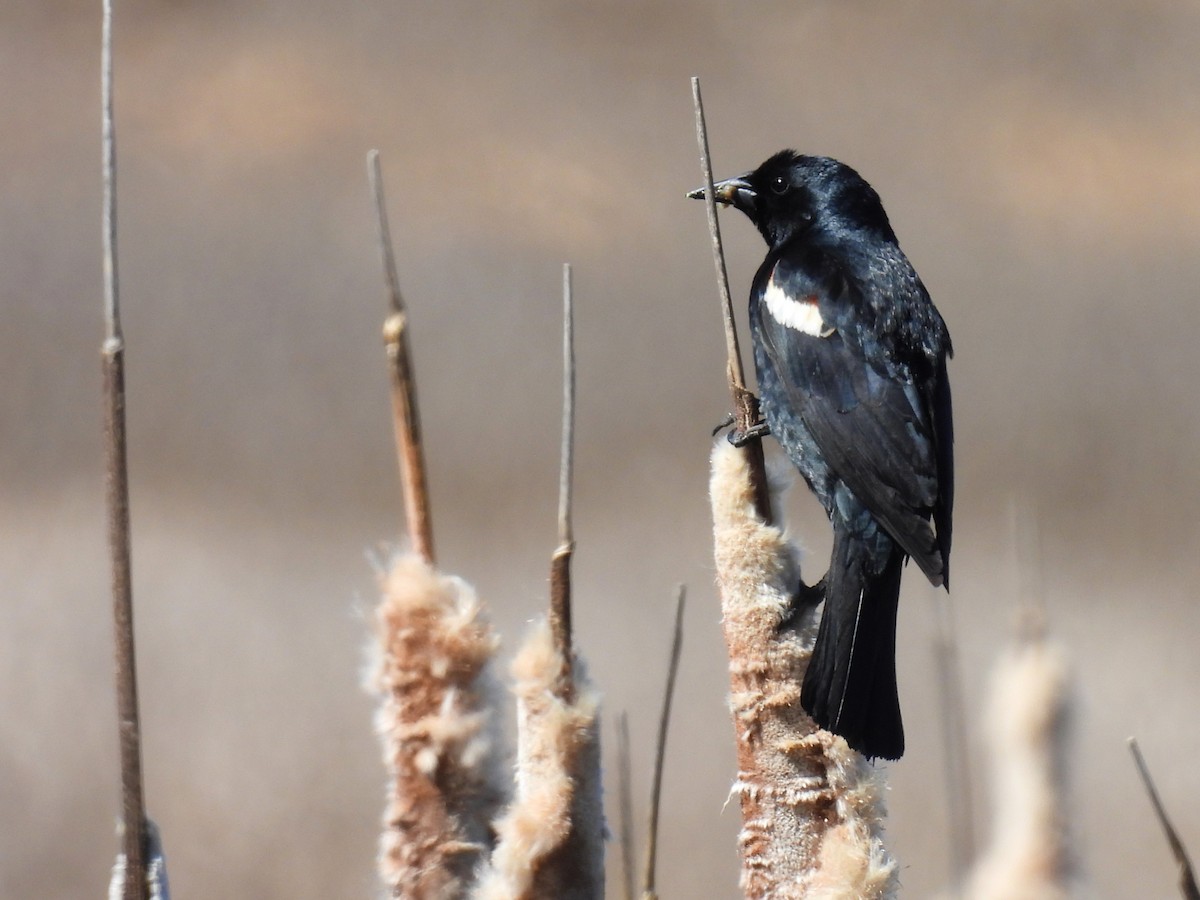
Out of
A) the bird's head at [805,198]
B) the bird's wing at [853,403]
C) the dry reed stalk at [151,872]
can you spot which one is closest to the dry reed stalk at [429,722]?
the dry reed stalk at [151,872]

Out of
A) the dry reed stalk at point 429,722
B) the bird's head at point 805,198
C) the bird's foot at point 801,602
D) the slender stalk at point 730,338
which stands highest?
the bird's head at point 805,198

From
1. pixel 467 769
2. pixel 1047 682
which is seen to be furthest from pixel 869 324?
pixel 467 769

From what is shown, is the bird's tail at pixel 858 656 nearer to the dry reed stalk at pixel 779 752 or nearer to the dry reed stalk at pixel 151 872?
the dry reed stalk at pixel 779 752

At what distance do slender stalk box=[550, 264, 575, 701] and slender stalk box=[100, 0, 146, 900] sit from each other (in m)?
0.21

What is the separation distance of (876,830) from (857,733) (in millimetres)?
70

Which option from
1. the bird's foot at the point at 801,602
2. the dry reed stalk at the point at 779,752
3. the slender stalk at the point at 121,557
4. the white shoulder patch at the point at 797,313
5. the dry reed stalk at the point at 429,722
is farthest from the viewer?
the white shoulder patch at the point at 797,313

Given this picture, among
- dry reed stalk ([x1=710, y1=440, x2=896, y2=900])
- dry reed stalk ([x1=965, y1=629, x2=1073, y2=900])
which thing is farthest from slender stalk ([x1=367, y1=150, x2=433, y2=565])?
dry reed stalk ([x1=965, y1=629, x2=1073, y2=900])

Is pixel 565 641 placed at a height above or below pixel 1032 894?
above

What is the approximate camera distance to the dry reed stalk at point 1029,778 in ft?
3.80

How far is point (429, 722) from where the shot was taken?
64 centimetres

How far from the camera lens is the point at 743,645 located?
0.85 meters

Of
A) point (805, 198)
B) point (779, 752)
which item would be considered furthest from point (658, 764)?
point (805, 198)

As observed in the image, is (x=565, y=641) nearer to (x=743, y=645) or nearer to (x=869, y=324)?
(x=743, y=645)

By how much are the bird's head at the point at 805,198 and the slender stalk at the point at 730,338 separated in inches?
22.9
